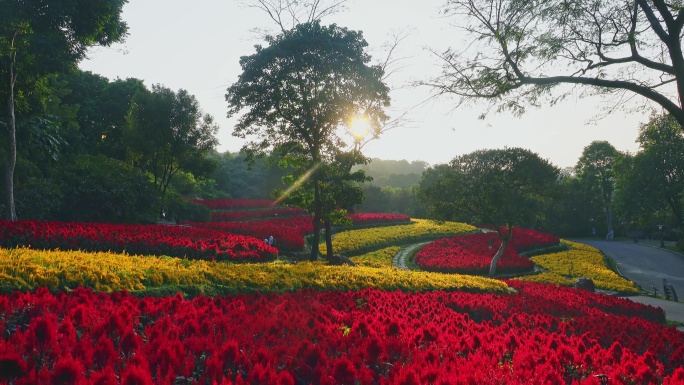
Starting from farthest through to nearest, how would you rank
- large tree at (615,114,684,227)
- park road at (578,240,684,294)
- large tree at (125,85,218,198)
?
1. large tree at (615,114,684,227)
2. large tree at (125,85,218,198)
3. park road at (578,240,684,294)

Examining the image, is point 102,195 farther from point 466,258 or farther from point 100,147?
point 100,147

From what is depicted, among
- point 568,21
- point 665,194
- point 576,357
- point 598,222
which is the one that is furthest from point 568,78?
point 598,222

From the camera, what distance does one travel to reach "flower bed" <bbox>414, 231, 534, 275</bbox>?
2533cm

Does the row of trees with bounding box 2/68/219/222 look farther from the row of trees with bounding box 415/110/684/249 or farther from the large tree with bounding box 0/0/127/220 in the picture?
the row of trees with bounding box 415/110/684/249

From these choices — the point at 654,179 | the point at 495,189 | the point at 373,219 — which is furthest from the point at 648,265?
the point at 373,219

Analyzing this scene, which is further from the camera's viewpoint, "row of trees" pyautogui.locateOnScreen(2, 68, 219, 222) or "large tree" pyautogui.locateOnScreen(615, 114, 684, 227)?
"large tree" pyautogui.locateOnScreen(615, 114, 684, 227)

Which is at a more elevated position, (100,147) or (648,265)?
(100,147)

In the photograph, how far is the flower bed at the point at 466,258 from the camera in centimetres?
2533

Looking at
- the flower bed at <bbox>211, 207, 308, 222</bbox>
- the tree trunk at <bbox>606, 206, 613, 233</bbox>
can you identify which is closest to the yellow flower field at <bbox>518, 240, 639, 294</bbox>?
the flower bed at <bbox>211, 207, 308, 222</bbox>

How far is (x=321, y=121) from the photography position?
1870cm

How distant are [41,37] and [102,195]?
7.58m

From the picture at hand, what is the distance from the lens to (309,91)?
18609 millimetres

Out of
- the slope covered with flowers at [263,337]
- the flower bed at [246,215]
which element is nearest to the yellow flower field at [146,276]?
the slope covered with flowers at [263,337]

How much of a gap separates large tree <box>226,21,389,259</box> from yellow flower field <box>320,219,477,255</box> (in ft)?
27.2
